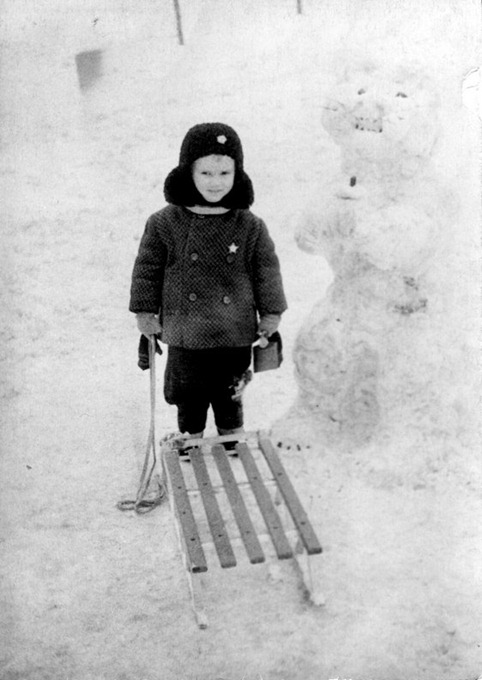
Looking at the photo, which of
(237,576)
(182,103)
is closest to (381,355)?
(237,576)

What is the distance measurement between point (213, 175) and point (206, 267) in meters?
0.25

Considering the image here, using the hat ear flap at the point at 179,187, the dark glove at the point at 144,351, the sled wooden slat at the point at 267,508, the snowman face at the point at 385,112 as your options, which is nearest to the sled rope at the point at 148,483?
the dark glove at the point at 144,351

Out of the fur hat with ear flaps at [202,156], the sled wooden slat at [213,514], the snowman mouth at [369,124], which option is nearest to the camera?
the sled wooden slat at [213,514]

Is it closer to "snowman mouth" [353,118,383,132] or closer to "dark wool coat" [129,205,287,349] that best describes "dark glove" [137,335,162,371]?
"dark wool coat" [129,205,287,349]

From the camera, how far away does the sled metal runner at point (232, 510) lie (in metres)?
1.91

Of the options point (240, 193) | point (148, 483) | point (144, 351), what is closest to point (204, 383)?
point (144, 351)

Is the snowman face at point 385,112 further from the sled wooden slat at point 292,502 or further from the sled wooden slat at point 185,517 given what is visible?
the sled wooden slat at point 185,517

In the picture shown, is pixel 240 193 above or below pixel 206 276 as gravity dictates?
above

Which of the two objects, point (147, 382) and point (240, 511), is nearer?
point (240, 511)

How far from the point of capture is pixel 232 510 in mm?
2021

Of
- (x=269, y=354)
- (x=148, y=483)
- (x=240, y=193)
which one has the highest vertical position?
(x=240, y=193)

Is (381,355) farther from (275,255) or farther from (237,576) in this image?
(237,576)

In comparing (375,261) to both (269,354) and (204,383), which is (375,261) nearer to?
(269,354)

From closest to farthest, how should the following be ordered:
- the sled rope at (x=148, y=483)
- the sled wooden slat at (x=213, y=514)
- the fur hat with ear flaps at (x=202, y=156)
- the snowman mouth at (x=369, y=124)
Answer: the sled wooden slat at (x=213, y=514), the fur hat with ear flaps at (x=202, y=156), the snowman mouth at (x=369, y=124), the sled rope at (x=148, y=483)
